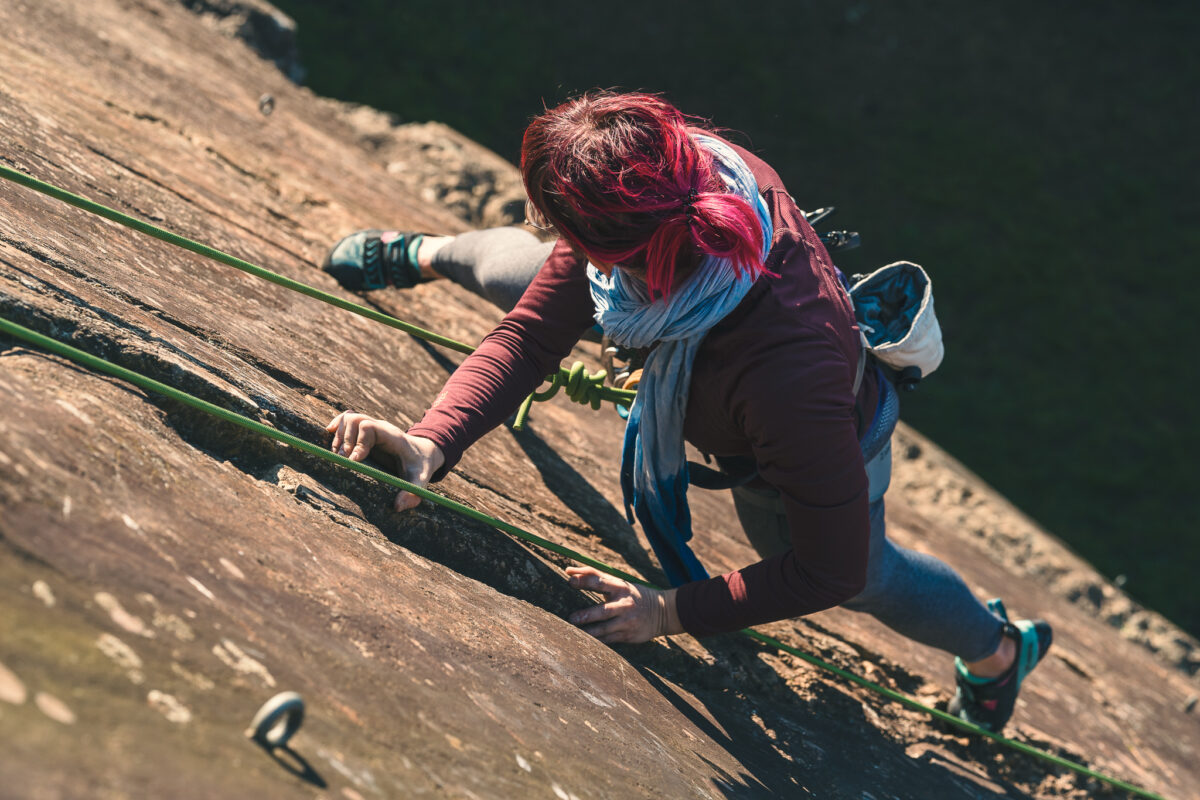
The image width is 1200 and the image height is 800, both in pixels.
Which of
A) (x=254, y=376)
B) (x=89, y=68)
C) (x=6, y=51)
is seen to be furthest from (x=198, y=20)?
(x=254, y=376)

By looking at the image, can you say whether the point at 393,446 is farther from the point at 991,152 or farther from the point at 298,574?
the point at 991,152

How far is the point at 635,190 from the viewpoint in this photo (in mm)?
1370

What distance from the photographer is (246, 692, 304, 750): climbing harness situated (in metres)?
1.05

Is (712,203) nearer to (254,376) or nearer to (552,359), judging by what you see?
(552,359)

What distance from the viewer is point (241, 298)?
212cm

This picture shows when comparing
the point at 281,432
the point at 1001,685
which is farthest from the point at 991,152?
the point at 281,432

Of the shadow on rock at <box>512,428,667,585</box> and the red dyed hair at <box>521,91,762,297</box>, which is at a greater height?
the red dyed hair at <box>521,91,762,297</box>

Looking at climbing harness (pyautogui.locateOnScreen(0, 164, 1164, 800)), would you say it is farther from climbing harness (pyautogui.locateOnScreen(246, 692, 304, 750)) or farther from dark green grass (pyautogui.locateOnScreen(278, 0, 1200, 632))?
dark green grass (pyautogui.locateOnScreen(278, 0, 1200, 632))

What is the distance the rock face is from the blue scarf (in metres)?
0.22

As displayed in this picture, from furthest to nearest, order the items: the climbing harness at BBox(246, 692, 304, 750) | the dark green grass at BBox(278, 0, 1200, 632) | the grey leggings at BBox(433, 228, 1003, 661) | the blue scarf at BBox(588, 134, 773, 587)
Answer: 1. the dark green grass at BBox(278, 0, 1200, 632)
2. the grey leggings at BBox(433, 228, 1003, 661)
3. the blue scarf at BBox(588, 134, 773, 587)
4. the climbing harness at BBox(246, 692, 304, 750)

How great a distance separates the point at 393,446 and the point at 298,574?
13.9 inches

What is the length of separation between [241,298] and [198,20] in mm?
2858

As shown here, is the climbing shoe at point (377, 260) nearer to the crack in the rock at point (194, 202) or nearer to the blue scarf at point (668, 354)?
the crack in the rock at point (194, 202)

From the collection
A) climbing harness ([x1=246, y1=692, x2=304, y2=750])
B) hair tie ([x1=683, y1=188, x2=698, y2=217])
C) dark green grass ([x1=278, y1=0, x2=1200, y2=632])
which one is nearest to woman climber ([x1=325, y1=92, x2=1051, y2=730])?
hair tie ([x1=683, y1=188, x2=698, y2=217])
